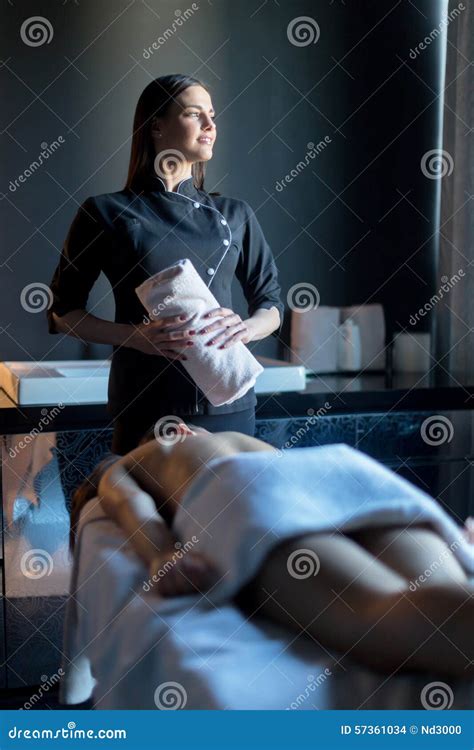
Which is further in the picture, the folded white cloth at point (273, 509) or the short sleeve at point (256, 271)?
the short sleeve at point (256, 271)

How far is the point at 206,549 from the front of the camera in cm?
82

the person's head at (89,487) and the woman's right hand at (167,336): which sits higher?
the woman's right hand at (167,336)

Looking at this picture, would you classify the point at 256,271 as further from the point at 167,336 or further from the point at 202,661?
the point at 202,661

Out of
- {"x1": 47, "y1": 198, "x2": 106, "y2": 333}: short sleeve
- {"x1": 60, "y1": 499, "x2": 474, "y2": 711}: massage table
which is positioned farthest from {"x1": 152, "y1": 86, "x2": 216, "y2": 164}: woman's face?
{"x1": 60, "y1": 499, "x2": 474, "y2": 711}: massage table

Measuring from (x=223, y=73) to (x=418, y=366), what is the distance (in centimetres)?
42

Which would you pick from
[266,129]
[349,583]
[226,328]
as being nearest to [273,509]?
[349,583]

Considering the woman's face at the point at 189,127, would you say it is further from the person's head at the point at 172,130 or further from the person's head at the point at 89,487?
the person's head at the point at 89,487

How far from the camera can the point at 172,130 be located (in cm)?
90

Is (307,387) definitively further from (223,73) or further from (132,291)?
(223,73)

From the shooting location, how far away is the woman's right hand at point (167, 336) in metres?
0.88

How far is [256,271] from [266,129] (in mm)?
177

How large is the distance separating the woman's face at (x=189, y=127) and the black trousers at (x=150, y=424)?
269 mm

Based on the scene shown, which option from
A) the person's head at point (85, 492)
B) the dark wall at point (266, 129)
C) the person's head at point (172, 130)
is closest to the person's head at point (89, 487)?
the person's head at point (85, 492)

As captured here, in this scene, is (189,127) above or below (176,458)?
above
